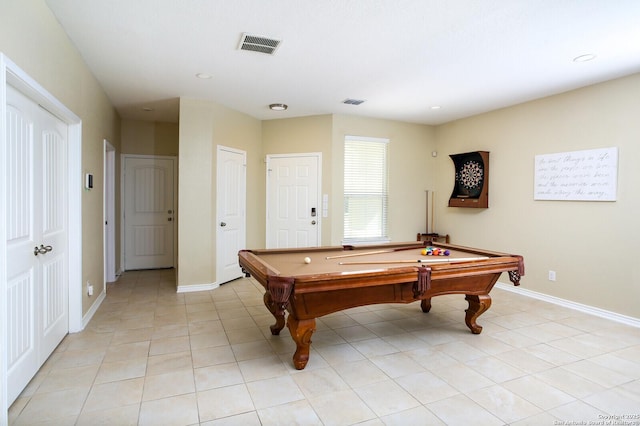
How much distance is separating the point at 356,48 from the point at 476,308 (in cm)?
263

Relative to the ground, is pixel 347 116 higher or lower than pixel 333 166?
higher

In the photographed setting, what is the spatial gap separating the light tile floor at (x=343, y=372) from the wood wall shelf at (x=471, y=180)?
6.11 feet

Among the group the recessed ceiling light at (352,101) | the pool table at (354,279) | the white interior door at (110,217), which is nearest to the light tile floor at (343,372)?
the pool table at (354,279)

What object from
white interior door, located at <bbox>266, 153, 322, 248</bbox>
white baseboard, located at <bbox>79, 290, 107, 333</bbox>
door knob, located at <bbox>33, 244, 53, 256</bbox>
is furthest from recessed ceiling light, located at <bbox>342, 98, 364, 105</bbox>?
white baseboard, located at <bbox>79, 290, 107, 333</bbox>

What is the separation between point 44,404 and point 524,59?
180 inches

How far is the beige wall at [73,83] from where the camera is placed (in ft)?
6.49

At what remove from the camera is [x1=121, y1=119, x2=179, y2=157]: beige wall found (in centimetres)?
581

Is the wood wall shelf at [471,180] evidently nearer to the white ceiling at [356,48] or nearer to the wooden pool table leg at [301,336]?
the white ceiling at [356,48]

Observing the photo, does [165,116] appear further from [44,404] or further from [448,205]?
[448,205]


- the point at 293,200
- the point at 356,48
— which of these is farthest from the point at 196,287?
the point at 356,48

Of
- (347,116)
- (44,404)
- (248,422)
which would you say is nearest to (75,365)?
(44,404)

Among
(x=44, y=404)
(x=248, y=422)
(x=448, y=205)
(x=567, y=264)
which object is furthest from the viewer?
(x=448, y=205)

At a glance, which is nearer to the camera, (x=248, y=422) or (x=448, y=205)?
(x=248, y=422)

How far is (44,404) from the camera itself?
2.09 m
